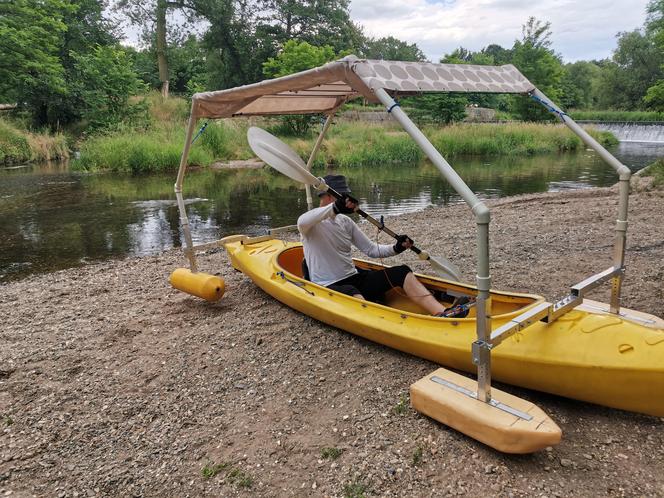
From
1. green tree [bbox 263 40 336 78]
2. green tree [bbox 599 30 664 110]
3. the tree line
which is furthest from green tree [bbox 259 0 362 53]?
green tree [bbox 599 30 664 110]

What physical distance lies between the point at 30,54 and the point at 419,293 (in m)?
29.1

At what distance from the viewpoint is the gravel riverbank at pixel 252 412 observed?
270 cm

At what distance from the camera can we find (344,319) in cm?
418

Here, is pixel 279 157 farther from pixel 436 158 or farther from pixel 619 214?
pixel 619 214

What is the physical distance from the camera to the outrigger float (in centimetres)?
272

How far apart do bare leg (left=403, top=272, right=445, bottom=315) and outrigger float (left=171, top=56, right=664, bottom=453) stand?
23 cm

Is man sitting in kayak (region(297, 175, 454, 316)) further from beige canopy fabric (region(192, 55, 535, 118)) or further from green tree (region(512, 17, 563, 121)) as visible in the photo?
green tree (region(512, 17, 563, 121))

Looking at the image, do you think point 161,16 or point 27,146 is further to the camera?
point 161,16

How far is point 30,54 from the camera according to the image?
25266 mm

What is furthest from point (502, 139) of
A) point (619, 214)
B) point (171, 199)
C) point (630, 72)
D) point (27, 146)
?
point (630, 72)

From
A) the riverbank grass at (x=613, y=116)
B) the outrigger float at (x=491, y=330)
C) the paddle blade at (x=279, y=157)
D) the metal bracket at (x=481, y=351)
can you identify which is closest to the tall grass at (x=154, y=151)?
the outrigger float at (x=491, y=330)

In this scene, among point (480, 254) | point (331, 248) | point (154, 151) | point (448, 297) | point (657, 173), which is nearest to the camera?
point (480, 254)

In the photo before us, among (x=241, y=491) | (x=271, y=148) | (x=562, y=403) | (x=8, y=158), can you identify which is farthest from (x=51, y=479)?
(x=8, y=158)

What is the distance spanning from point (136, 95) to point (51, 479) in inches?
1228
